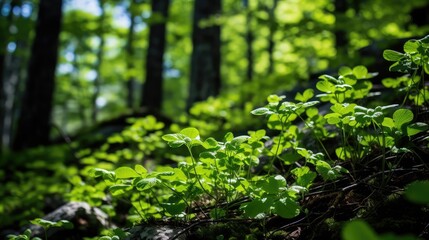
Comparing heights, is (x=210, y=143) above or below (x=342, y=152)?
above

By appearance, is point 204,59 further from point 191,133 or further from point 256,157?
point 191,133

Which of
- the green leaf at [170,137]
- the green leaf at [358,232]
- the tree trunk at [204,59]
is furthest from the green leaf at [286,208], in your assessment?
the tree trunk at [204,59]

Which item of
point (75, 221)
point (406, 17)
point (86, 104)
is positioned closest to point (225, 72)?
point (86, 104)

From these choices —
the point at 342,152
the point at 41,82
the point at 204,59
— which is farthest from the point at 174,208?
the point at 41,82

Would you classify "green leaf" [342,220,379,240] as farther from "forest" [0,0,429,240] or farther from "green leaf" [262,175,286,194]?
"green leaf" [262,175,286,194]

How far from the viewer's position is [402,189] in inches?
65.1

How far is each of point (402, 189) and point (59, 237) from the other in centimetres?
227

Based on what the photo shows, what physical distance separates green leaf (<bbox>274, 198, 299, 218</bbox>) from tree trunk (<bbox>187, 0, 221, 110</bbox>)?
538 centimetres

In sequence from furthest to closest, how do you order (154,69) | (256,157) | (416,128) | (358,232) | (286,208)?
1. (154,69)
2. (256,157)
3. (416,128)
4. (286,208)
5. (358,232)

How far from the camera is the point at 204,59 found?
6.81 meters

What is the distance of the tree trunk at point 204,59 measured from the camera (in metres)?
6.82

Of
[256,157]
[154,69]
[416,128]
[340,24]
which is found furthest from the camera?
[154,69]

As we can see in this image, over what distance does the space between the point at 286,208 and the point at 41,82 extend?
21.7 ft

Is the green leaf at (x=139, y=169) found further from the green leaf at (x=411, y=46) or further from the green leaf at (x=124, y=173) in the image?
the green leaf at (x=411, y=46)
